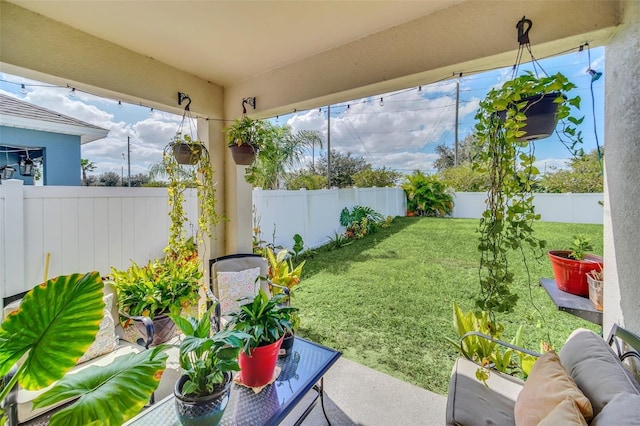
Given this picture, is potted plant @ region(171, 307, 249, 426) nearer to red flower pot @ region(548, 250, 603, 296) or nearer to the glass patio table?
the glass patio table

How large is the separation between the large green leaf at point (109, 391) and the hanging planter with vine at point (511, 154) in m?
1.37

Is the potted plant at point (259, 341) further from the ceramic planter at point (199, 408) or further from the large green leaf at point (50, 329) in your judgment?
the large green leaf at point (50, 329)

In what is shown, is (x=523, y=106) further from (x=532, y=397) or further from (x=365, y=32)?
(x=532, y=397)

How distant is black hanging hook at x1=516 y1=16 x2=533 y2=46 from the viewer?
4.37ft

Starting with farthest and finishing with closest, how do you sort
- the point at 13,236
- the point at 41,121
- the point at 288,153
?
the point at 288,153 → the point at 41,121 → the point at 13,236

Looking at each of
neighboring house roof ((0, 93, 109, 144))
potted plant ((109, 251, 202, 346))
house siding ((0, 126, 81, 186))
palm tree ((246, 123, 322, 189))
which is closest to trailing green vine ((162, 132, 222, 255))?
potted plant ((109, 251, 202, 346))

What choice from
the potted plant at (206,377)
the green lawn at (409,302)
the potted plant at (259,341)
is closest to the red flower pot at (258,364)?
the potted plant at (259,341)

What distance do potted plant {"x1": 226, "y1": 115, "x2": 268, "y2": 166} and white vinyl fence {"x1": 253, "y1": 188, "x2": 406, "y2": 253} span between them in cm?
226

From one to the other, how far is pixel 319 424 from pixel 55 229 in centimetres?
260

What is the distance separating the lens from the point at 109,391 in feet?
2.60

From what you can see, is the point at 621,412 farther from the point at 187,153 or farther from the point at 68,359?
the point at 187,153

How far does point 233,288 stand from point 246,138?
1.32 m

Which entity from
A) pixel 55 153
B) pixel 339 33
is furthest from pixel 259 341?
pixel 55 153

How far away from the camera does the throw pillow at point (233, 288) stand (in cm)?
240
